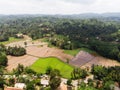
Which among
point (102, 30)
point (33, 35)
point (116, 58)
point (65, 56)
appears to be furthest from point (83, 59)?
point (102, 30)

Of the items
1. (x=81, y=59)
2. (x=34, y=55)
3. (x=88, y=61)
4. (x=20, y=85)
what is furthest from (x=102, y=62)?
(x=20, y=85)

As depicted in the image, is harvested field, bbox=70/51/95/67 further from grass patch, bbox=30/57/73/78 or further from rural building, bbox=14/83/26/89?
Answer: rural building, bbox=14/83/26/89

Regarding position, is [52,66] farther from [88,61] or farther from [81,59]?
[88,61]

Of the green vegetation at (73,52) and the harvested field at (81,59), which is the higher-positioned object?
the green vegetation at (73,52)

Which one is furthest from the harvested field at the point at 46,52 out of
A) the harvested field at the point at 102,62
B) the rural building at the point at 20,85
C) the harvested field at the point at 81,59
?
the rural building at the point at 20,85

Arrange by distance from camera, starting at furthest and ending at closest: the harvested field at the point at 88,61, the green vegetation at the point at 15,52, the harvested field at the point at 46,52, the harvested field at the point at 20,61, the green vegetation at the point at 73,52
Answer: the green vegetation at the point at 73,52 < the green vegetation at the point at 15,52 < the harvested field at the point at 46,52 < the harvested field at the point at 88,61 < the harvested field at the point at 20,61

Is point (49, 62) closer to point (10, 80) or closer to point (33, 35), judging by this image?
point (10, 80)

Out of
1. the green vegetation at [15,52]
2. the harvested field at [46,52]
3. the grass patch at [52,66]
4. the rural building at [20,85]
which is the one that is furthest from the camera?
the green vegetation at [15,52]

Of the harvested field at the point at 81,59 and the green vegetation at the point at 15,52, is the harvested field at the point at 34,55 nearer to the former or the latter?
the green vegetation at the point at 15,52
